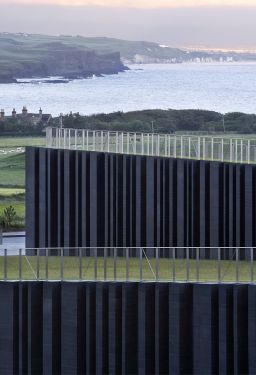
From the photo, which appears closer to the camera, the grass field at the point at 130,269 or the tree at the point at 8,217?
the grass field at the point at 130,269

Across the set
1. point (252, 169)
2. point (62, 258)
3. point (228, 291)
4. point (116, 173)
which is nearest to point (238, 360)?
point (228, 291)

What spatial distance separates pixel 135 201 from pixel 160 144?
173cm

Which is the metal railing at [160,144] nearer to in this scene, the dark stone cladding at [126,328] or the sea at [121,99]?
the dark stone cladding at [126,328]

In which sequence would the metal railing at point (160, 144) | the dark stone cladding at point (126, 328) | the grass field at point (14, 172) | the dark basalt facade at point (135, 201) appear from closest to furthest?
the dark stone cladding at point (126, 328), the dark basalt facade at point (135, 201), the metal railing at point (160, 144), the grass field at point (14, 172)

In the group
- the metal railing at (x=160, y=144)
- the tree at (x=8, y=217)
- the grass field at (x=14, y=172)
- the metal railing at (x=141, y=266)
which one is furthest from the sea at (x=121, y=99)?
the metal railing at (x=141, y=266)

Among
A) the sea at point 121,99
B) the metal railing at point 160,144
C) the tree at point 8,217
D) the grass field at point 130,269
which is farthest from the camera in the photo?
the sea at point 121,99

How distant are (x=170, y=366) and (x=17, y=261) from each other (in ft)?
13.3

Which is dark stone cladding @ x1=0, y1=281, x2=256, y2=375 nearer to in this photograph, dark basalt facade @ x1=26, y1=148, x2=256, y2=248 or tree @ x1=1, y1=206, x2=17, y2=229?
dark basalt facade @ x1=26, y1=148, x2=256, y2=248

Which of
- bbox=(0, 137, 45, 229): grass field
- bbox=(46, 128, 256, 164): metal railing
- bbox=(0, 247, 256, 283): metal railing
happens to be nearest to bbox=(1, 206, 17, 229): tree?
bbox=(0, 137, 45, 229): grass field

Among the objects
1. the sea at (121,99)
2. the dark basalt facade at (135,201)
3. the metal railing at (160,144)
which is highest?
the sea at (121,99)

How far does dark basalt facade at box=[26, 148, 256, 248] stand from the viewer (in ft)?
153

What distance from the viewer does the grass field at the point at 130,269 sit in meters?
38.8

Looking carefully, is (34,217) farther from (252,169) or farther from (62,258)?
(62,258)

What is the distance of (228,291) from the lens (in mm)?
38188
